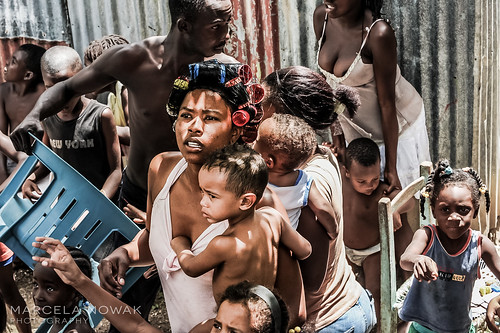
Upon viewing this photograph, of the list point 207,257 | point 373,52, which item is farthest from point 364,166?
point 207,257

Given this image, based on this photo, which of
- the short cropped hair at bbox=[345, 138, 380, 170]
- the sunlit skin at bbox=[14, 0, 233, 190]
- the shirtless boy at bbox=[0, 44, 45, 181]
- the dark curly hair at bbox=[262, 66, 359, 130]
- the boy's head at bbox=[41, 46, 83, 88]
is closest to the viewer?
the dark curly hair at bbox=[262, 66, 359, 130]

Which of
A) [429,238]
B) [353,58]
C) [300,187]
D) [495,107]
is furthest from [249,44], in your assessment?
[300,187]

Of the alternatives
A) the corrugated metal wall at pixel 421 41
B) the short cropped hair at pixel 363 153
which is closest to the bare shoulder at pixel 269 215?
the short cropped hair at pixel 363 153

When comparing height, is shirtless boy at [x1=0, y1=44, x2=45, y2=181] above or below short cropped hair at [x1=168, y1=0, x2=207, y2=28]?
below

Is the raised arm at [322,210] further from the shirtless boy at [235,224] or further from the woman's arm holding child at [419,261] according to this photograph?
the woman's arm holding child at [419,261]

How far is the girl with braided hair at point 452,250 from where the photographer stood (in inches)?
126

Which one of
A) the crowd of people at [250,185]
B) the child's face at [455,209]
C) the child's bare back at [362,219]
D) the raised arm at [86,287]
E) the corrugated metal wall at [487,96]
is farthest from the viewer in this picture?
the corrugated metal wall at [487,96]

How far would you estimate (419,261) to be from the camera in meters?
2.94

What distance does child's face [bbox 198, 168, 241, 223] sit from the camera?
2100 mm

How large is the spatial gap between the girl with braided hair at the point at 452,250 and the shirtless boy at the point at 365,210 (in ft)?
2.56

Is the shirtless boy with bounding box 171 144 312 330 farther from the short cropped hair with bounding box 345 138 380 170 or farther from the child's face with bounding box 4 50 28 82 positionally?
the child's face with bounding box 4 50 28 82

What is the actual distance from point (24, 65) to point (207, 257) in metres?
3.48

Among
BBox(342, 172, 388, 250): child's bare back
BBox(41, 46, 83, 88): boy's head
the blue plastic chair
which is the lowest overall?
BBox(342, 172, 388, 250): child's bare back

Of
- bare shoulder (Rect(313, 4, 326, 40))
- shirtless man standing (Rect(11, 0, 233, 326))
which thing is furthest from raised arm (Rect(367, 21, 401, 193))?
shirtless man standing (Rect(11, 0, 233, 326))
